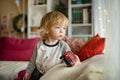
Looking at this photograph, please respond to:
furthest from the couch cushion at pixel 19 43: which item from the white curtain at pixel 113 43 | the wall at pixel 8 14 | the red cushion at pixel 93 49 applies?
the white curtain at pixel 113 43

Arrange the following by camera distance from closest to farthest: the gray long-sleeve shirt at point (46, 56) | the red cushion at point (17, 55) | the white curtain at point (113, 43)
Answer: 1. the white curtain at point (113, 43)
2. the gray long-sleeve shirt at point (46, 56)
3. the red cushion at point (17, 55)

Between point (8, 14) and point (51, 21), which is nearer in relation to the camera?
point (51, 21)

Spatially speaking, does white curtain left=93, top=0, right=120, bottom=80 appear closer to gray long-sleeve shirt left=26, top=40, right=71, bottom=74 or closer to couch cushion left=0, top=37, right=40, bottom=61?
gray long-sleeve shirt left=26, top=40, right=71, bottom=74

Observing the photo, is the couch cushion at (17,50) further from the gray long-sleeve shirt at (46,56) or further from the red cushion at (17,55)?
the gray long-sleeve shirt at (46,56)

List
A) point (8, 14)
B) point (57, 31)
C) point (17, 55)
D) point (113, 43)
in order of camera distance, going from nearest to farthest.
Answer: point (113, 43) → point (57, 31) → point (17, 55) → point (8, 14)

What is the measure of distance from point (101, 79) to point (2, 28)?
3.43m

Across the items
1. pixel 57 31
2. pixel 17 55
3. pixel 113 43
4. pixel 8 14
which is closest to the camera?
pixel 113 43

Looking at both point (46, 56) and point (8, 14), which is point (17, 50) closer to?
point (8, 14)

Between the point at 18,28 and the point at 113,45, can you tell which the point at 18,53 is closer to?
the point at 18,28

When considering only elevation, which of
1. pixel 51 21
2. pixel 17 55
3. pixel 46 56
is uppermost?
pixel 51 21

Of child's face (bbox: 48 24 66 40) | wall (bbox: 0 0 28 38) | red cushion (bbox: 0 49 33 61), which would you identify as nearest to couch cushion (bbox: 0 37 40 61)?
red cushion (bbox: 0 49 33 61)

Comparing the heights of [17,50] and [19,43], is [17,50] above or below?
below

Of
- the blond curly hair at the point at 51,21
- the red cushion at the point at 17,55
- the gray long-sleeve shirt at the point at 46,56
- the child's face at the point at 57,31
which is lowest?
the red cushion at the point at 17,55

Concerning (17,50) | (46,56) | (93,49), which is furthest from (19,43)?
(93,49)
